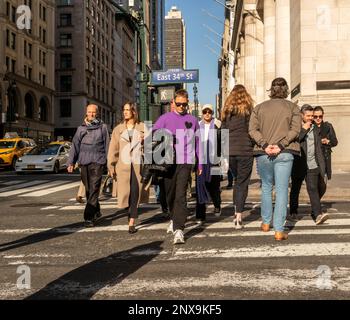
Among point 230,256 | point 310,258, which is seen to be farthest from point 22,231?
point 310,258

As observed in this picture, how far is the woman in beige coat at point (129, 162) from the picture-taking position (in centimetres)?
707

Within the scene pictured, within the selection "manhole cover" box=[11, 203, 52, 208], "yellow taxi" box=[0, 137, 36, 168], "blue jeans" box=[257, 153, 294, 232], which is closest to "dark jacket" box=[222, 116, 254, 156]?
"blue jeans" box=[257, 153, 294, 232]

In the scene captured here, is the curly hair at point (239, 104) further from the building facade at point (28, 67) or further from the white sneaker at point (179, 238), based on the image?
the building facade at point (28, 67)

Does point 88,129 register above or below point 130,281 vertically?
above

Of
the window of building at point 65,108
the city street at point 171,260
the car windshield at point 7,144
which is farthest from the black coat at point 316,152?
the window of building at point 65,108

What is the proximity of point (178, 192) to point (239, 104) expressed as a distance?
177 cm

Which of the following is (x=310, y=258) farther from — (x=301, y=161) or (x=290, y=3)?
(x=290, y=3)

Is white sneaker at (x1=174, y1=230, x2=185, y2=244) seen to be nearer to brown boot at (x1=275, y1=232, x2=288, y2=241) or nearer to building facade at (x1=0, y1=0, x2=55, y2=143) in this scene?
brown boot at (x1=275, y1=232, x2=288, y2=241)

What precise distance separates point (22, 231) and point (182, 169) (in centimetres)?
273

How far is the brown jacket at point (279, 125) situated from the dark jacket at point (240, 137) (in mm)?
750

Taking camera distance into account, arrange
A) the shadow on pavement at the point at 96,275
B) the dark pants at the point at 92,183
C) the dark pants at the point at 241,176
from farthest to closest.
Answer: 1. the dark pants at the point at 92,183
2. the dark pants at the point at 241,176
3. the shadow on pavement at the point at 96,275

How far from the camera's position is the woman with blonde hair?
718 centimetres
